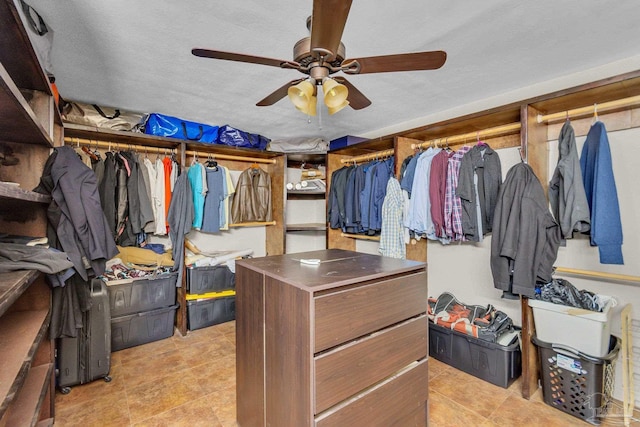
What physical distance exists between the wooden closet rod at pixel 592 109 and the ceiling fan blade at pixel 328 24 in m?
1.79

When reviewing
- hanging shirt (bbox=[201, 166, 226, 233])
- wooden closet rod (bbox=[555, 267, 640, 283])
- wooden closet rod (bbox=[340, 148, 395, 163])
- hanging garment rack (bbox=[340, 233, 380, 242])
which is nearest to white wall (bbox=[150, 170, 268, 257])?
hanging shirt (bbox=[201, 166, 226, 233])

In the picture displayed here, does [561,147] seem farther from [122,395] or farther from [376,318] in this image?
[122,395]

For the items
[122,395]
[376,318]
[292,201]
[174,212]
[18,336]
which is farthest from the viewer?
[292,201]

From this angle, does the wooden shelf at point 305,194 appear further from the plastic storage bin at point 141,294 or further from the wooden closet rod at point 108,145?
the plastic storage bin at point 141,294

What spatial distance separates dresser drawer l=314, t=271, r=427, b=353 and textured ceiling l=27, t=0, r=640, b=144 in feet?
4.58

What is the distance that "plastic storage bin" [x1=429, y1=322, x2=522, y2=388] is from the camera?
219 cm

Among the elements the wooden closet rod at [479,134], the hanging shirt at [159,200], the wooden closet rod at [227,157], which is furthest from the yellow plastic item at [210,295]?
the wooden closet rod at [479,134]

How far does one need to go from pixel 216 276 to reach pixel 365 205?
1.83m

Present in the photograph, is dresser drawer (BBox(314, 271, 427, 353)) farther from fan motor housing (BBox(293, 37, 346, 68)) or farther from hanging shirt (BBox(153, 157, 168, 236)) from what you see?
hanging shirt (BBox(153, 157, 168, 236))

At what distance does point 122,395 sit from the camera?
6.82 feet

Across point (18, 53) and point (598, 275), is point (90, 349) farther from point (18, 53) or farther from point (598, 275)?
point (598, 275)

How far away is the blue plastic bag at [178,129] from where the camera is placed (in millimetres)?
3027

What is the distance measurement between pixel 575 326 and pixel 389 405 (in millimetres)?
1337

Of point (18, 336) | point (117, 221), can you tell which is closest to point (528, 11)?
point (18, 336)
